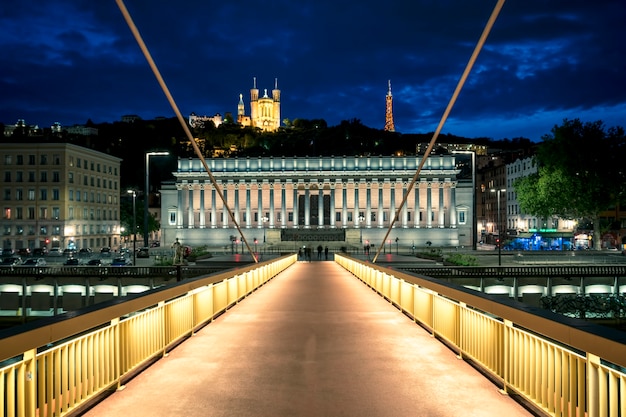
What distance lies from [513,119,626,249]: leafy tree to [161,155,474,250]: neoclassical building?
3352cm

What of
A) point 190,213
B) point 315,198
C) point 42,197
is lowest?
point 190,213

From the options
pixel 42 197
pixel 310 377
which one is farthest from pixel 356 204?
pixel 310 377

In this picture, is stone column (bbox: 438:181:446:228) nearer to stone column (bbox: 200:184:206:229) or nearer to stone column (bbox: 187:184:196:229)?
stone column (bbox: 200:184:206:229)

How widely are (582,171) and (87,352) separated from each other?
86.8 meters

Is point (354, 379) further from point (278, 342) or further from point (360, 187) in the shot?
point (360, 187)

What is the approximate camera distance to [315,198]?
4904 inches

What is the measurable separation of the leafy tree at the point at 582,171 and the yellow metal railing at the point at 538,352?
7765cm

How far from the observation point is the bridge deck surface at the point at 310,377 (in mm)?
7879

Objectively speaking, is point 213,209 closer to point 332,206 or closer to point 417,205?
point 332,206

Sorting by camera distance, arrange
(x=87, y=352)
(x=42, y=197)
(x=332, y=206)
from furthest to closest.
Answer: (x=332, y=206)
(x=42, y=197)
(x=87, y=352)

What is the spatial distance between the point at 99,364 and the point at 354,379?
3.86 meters

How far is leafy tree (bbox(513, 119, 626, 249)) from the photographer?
8300 cm

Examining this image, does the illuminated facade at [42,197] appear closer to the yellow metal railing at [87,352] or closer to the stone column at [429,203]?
the stone column at [429,203]

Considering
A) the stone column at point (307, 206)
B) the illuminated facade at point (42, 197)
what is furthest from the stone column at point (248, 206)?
the illuminated facade at point (42, 197)
